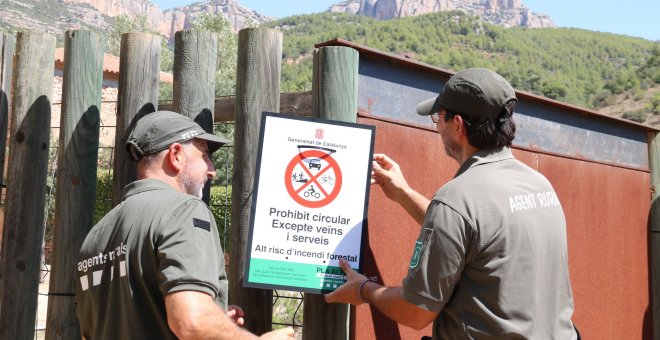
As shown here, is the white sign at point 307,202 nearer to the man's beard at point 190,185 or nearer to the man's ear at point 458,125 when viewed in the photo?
the man's beard at point 190,185

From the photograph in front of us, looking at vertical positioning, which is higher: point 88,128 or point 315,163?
point 88,128

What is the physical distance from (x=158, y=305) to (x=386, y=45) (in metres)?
89.6

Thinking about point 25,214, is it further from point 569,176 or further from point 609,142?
point 609,142

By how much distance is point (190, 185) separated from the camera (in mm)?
2764

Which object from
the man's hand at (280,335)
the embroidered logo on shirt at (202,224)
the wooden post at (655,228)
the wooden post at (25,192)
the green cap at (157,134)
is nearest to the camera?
the embroidered logo on shirt at (202,224)

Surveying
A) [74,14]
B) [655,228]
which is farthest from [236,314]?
[74,14]

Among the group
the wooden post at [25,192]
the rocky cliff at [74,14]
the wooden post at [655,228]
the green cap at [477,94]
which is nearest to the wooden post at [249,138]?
the green cap at [477,94]

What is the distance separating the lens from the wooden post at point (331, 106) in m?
3.38

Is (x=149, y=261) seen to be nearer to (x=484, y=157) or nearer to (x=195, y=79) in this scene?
(x=484, y=157)

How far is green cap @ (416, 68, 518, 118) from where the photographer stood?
274 cm

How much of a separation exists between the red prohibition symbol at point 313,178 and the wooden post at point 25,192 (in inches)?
57.2

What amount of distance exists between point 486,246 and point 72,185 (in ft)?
6.79

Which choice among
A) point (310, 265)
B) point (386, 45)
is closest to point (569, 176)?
point (310, 265)

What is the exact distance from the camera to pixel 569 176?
4.87 meters
